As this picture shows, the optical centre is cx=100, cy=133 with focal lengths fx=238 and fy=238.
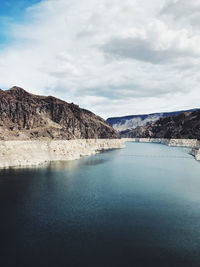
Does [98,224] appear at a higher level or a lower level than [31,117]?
lower

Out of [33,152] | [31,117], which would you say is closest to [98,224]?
[33,152]

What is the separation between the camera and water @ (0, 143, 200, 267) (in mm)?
23641

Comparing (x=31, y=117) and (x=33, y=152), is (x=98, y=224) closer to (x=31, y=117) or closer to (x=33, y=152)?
(x=33, y=152)

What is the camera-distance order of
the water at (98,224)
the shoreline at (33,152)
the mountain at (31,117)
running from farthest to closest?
the mountain at (31,117) < the shoreline at (33,152) < the water at (98,224)

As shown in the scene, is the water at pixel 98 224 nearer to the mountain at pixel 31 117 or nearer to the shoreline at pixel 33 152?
the shoreline at pixel 33 152

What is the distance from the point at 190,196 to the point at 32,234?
31701 millimetres

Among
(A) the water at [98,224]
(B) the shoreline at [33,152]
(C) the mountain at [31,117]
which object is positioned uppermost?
(C) the mountain at [31,117]

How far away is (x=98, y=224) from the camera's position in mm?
31766

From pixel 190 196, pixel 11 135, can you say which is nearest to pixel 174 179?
pixel 190 196

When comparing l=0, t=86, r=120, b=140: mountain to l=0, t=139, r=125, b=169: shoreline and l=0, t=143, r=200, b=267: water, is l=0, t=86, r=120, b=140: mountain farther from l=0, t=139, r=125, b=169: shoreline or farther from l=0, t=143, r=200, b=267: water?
l=0, t=143, r=200, b=267: water

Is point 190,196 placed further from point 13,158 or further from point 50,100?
point 50,100

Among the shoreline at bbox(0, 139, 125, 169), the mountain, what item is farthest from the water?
the mountain

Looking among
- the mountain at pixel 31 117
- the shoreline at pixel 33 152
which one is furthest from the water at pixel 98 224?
the mountain at pixel 31 117

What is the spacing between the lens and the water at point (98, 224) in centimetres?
2364
